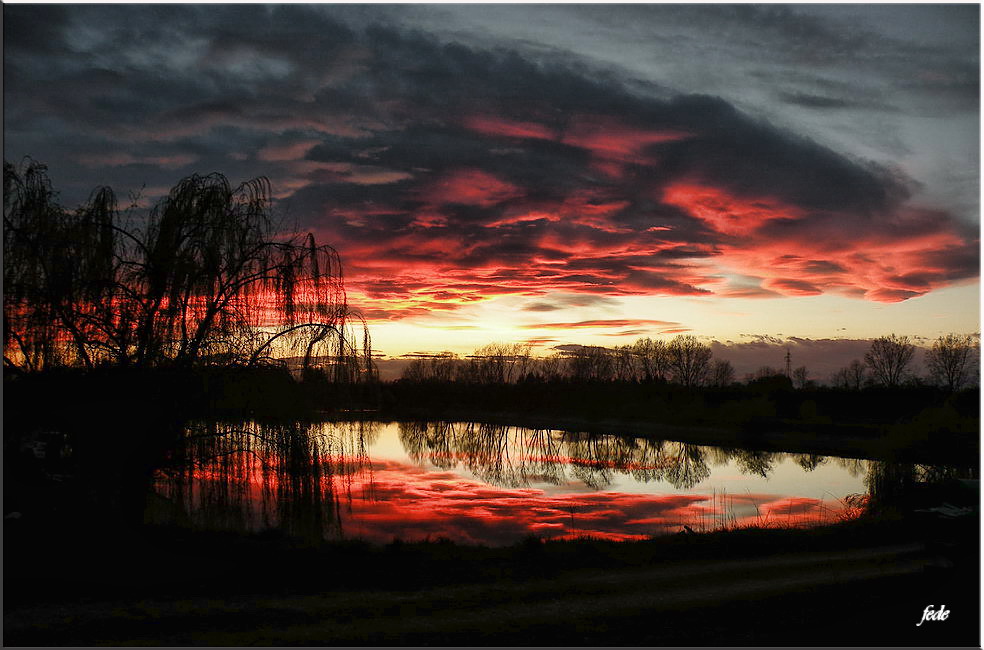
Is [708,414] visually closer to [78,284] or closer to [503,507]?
[503,507]

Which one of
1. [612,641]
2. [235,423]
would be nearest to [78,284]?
[235,423]

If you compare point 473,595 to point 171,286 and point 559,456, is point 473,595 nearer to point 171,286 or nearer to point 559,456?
point 171,286

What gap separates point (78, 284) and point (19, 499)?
2.84 meters

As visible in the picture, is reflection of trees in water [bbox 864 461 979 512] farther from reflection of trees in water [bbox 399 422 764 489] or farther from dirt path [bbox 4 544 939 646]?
dirt path [bbox 4 544 939 646]

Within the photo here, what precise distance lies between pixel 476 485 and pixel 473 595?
58.5 feet

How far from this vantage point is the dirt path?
6660 millimetres

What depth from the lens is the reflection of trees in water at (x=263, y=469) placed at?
8492mm

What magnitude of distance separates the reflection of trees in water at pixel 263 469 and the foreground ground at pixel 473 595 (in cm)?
70

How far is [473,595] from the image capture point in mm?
8281

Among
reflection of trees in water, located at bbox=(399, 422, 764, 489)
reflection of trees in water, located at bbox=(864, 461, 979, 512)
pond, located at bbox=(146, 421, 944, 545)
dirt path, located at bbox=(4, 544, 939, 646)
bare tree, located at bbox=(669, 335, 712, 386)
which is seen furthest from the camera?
bare tree, located at bbox=(669, 335, 712, 386)

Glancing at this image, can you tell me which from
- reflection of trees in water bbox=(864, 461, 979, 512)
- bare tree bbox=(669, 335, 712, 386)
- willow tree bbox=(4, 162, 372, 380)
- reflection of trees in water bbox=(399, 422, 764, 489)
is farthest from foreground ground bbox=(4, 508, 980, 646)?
bare tree bbox=(669, 335, 712, 386)

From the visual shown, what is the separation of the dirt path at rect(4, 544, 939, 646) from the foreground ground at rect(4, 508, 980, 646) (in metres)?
0.03

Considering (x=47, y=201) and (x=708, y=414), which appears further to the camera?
(x=708, y=414)

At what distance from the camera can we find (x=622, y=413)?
60844 mm
